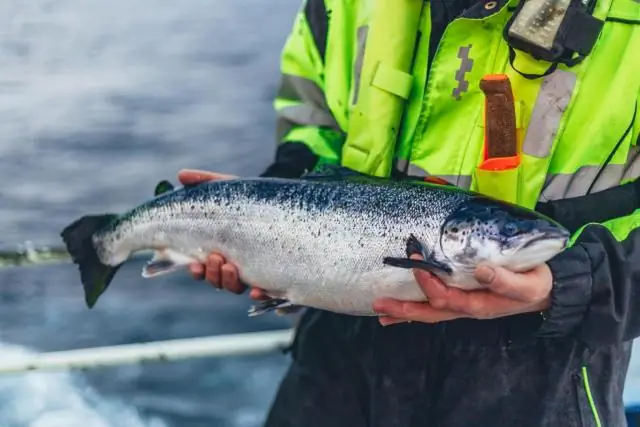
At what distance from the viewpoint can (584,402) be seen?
1.76m

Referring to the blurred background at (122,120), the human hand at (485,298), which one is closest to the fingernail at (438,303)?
the human hand at (485,298)

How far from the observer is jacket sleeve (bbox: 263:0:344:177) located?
2129 millimetres

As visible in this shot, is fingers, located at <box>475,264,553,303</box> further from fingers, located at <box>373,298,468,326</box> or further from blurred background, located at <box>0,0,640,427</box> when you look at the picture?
blurred background, located at <box>0,0,640,427</box>

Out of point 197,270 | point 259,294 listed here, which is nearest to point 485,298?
point 259,294

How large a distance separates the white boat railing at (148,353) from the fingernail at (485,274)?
1443 millimetres

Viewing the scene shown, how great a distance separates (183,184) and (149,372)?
1.57m

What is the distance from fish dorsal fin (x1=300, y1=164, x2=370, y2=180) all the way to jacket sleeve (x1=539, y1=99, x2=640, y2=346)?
0.48 m

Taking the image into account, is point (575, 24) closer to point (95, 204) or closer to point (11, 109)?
point (95, 204)

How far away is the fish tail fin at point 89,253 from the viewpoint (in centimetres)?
228

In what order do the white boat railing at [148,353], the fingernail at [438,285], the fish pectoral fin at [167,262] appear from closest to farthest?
the fingernail at [438,285] < the fish pectoral fin at [167,262] < the white boat railing at [148,353]

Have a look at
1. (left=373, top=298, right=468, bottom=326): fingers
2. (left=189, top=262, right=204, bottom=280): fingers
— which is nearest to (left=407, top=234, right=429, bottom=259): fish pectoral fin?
(left=373, top=298, right=468, bottom=326): fingers

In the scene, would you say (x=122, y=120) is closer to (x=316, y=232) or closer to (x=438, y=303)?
(x=316, y=232)

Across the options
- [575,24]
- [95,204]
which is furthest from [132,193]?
[575,24]

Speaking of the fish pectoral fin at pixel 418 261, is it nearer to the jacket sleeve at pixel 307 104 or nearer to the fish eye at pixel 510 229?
the fish eye at pixel 510 229
